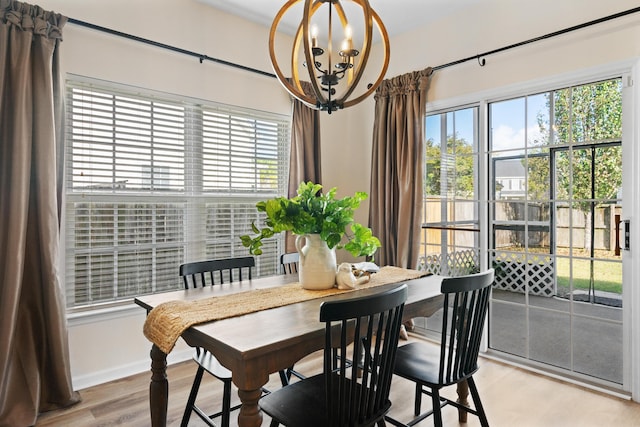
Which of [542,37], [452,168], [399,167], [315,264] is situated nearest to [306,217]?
[315,264]

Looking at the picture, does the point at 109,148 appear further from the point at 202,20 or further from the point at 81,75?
the point at 202,20

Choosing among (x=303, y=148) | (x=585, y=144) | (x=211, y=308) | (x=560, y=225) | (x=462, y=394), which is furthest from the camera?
(x=303, y=148)

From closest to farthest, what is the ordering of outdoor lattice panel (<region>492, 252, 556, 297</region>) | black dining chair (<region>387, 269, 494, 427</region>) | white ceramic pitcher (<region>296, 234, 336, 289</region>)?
black dining chair (<region>387, 269, 494, 427</region>) < white ceramic pitcher (<region>296, 234, 336, 289</region>) < outdoor lattice panel (<region>492, 252, 556, 297</region>)

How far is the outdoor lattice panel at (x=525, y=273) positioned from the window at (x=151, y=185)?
1990mm

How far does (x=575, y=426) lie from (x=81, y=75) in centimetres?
365

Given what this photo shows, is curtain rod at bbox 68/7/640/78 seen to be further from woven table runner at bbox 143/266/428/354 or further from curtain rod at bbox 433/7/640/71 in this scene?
woven table runner at bbox 143/266/428/354

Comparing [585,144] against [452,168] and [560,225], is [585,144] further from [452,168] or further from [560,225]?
[452,168]

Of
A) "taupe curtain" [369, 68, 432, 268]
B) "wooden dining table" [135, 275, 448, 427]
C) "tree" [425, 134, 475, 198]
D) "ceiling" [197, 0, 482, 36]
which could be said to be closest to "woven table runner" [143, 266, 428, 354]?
"wooden dining table" [135, 275, 448, 427]

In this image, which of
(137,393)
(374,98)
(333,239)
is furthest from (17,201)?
(374,98)

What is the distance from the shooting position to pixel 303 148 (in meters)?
3.66

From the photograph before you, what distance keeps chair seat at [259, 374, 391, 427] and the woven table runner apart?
1.18 feet

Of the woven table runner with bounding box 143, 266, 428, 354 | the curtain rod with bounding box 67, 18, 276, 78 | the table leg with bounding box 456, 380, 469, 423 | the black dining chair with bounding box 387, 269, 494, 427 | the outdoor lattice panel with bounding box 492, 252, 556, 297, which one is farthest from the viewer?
the outdoor lattice panel with bounding box 492, 252, 556, 297

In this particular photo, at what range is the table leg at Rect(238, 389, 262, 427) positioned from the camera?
130 cm

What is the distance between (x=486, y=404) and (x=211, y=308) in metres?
1.80
